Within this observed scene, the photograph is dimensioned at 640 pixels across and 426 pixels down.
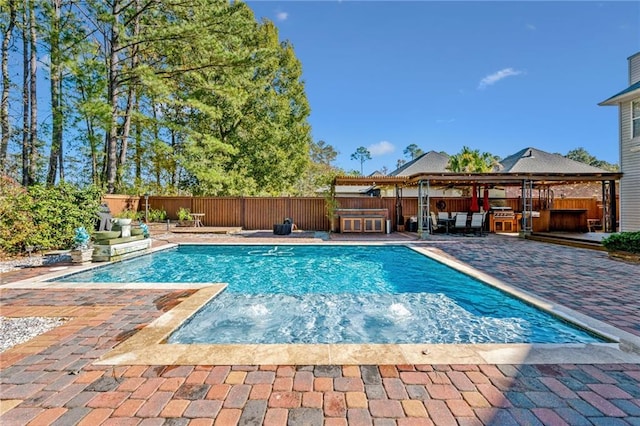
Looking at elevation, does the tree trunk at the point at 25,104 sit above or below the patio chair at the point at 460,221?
above

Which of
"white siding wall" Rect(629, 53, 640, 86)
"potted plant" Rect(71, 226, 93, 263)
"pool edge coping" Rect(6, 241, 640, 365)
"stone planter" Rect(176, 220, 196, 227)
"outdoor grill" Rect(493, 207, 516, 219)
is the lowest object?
"pool edge coping" Rect(6, 241, 640, 365)

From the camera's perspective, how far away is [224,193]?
54.7 feet

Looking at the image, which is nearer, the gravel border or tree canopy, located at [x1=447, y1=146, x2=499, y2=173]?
the gravel border

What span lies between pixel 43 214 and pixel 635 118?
57.7 feet

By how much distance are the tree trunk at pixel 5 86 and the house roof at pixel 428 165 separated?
1862 cm

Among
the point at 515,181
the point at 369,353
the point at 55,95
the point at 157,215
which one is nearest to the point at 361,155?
the point at 515,181

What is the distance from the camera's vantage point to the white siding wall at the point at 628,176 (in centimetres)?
977

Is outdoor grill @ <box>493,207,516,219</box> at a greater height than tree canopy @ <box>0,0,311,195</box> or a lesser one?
lesser

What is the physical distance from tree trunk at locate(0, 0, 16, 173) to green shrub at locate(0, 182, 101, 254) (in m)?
5.68

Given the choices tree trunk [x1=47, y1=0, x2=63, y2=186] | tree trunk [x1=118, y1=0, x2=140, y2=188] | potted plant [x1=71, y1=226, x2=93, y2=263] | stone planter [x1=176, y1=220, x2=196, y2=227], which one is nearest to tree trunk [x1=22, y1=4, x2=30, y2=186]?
tree trunk [x1=47, y1=0, x2=63, y2=186]

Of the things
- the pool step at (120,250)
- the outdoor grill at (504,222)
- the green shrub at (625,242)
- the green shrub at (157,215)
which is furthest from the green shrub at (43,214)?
the outdoor grill at (504,222)

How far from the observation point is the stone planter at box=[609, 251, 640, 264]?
19.6ft

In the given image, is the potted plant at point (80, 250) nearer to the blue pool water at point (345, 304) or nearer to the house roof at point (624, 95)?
the blue pool water at point (345, 304)

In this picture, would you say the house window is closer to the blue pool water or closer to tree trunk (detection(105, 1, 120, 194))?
the blue pool water
